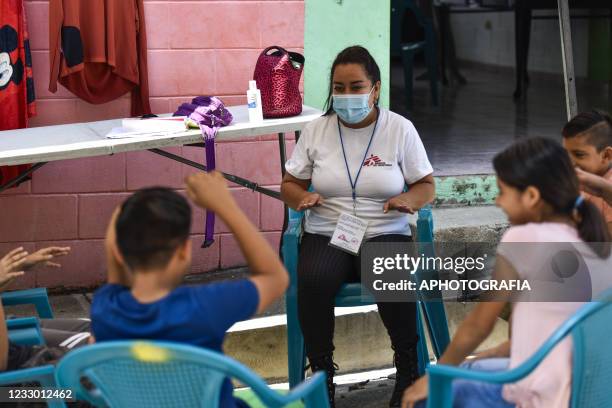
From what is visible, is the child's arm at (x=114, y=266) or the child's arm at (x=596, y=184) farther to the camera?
the child's arm at (x=596, y=184)

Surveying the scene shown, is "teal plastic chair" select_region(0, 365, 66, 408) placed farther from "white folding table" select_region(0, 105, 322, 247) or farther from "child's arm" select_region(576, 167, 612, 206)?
"child's arm" select_region(576, 167, 612, 206)

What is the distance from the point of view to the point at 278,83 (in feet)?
13.4

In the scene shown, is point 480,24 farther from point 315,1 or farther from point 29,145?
point 29,145

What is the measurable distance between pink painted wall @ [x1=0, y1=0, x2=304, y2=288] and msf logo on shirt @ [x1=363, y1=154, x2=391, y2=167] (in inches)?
46.9

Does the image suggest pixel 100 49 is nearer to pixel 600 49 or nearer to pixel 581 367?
pixel 581 367

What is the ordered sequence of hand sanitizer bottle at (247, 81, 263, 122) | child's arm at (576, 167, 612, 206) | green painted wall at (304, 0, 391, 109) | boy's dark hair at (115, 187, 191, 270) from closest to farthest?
1. boy's dark hair at (115, 187, 191, 270)
2. child's arm at (576, 167, 612, 206)
3. hand sanitizer bottle at (247, 81, 263, 122)
4. green painted wall at (304, 0, 391, 109)

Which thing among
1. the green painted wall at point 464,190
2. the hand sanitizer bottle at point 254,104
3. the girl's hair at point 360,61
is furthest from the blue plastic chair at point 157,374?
the green painted wall at point 464,190

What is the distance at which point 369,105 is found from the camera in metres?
3.57

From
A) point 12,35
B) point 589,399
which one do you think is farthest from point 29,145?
point 589,399

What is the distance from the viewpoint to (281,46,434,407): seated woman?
3428mm

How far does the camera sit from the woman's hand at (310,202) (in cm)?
347

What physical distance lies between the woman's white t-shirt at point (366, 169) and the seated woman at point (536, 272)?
1274 mm

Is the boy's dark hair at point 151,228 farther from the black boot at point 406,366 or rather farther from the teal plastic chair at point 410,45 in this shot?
the teal plastic chair at point 410,45

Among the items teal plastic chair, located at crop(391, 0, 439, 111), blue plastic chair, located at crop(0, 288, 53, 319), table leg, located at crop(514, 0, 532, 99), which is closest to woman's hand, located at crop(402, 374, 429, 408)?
blue plastic chair, located at crop(0, 288, 53, 319)
